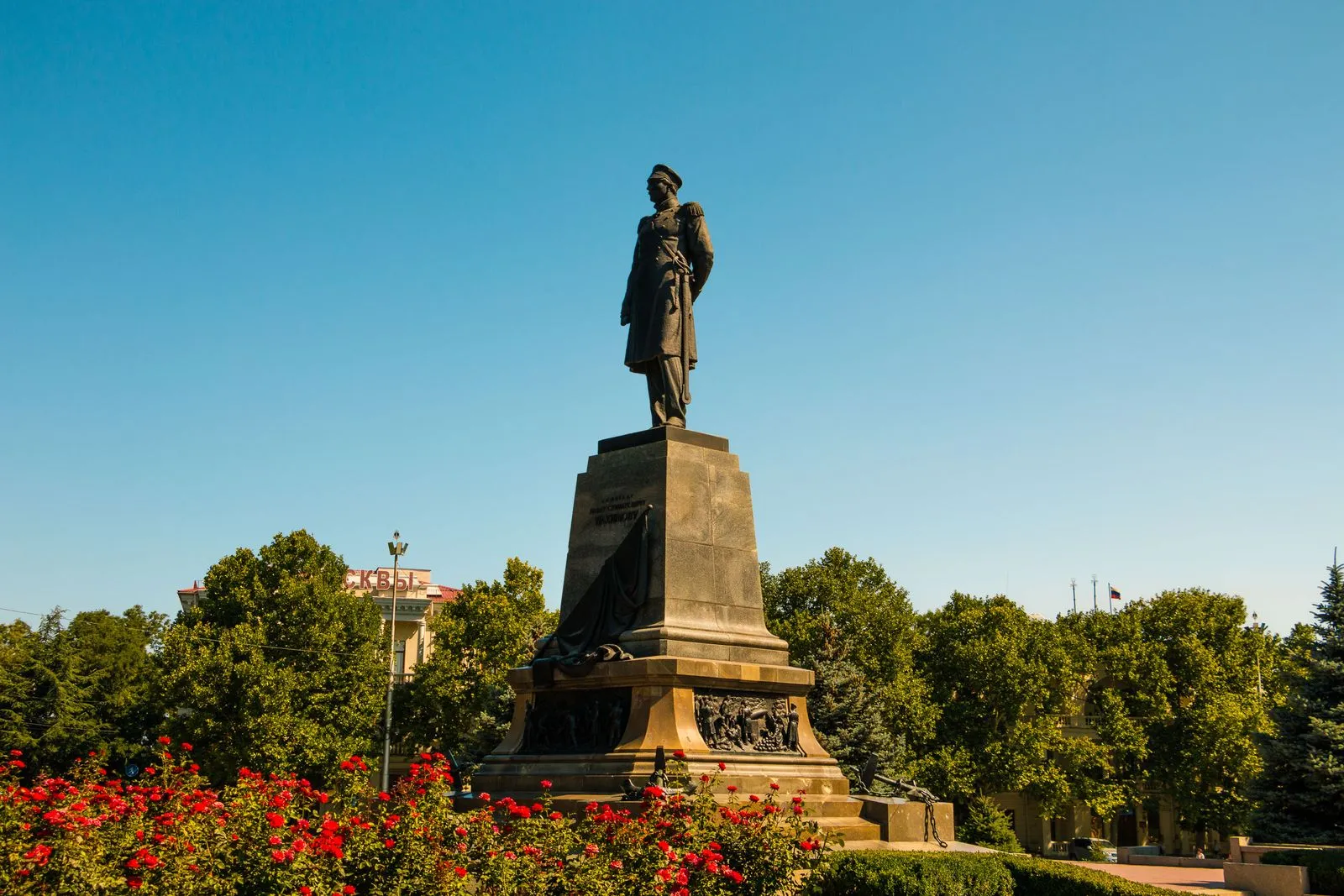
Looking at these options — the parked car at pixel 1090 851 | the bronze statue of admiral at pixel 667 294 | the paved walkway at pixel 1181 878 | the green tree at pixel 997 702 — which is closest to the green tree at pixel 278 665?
the green tree at pixel 997 702

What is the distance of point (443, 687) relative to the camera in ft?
140

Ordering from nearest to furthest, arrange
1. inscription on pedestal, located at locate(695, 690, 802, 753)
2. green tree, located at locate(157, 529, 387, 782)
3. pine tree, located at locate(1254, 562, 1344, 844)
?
inscription on pedestal, located at locate(695, 690, 802, 753) < pine tree, located at locate(1254, 562, 1344, 844) < green tree, located at locate(157, 529, 387, 782)

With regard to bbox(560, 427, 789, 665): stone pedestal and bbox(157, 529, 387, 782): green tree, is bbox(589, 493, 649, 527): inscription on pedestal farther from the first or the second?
bbox(157, 529, 387, 782): green tree

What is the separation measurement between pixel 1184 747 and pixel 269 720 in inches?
1336

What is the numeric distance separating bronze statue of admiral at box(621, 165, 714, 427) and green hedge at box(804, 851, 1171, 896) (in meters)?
7.14

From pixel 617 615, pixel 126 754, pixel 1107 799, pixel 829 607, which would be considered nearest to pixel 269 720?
pixel 126 754

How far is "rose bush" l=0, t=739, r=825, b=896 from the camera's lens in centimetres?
777

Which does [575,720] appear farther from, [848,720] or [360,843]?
[848,720]

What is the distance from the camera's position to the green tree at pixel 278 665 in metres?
39.6

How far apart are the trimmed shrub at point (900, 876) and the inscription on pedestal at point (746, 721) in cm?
304

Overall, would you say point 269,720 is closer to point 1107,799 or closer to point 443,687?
point 443,687

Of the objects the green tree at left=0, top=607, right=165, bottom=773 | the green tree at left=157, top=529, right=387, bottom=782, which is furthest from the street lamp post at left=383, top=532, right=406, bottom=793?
the green tree at left=0, top=607, right=165, bottom=773

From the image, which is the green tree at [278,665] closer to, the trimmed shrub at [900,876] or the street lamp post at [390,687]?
the street lamp post at [390,687]

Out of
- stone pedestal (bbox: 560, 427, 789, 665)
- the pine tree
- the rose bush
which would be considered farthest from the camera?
the pine tree
